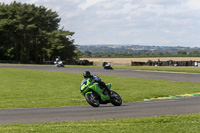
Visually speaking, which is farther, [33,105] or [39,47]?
[39,47]

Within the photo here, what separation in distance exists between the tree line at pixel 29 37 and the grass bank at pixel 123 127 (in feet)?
272

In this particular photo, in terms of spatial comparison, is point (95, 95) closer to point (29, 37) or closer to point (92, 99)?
point (92, 99)

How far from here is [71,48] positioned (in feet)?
327

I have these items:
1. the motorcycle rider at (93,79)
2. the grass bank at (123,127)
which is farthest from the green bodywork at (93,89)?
the grass bank at (123,127)

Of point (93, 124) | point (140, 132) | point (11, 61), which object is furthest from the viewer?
point (11, 61)

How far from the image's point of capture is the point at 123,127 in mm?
9297

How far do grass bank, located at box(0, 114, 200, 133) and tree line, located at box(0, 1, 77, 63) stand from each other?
3263 inches

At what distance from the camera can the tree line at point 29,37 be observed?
9188cm

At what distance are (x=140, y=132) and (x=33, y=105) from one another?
28.8ft

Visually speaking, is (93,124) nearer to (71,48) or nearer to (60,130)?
(60,130)

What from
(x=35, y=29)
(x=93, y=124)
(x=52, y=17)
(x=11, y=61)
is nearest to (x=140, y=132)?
(x=93, y=124)

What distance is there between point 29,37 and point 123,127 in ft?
293

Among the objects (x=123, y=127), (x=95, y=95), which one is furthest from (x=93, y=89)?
(x=123, y=127)

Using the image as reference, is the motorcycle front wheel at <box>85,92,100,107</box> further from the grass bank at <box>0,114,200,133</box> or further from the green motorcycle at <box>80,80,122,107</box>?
the grass bank at <box>0,114,200,133</box>
